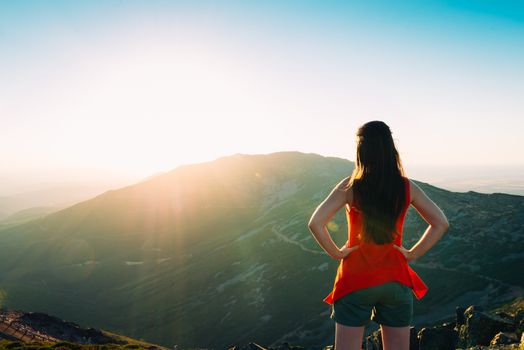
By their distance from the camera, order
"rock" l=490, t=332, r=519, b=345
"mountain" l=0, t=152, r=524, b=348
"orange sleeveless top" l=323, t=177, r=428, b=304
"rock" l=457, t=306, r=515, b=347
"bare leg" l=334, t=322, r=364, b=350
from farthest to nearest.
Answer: "mountain" l=0, t=152, r=524, b=348, "rock" l=457, t=306, r=515, b=347, "rock" l=490, t=332, r=519, b=345, "orange sleeveless top" l=323, t=177, r=428, b=304, "bare leg" l=334, t=322, r=364, b=350

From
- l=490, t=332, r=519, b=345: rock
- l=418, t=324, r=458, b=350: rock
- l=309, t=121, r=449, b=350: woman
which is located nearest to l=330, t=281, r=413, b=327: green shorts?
l=309, t=121, r=449, b=350: woman

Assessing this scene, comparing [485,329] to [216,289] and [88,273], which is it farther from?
[88,273]

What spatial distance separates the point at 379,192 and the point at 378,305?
153 centimetres

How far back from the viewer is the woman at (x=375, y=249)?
186 inches

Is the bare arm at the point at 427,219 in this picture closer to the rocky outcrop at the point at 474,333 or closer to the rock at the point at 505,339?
the rocky outcrop at the point at 474,333

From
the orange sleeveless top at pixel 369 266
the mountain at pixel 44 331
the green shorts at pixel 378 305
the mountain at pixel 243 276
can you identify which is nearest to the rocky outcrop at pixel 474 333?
the green shorts at pixel 378 305

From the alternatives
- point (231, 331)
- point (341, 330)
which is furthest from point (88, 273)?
point (341, 330)

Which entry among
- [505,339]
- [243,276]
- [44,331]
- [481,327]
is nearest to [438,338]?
[481,327]

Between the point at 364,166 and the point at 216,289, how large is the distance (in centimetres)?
13813

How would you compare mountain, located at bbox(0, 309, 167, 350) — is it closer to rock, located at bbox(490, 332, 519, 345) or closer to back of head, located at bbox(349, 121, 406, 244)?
rock, located at bbox(490, 332, 519, 345)

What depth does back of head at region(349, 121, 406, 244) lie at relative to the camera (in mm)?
4832

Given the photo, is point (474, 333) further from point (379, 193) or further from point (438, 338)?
point (379, 193)

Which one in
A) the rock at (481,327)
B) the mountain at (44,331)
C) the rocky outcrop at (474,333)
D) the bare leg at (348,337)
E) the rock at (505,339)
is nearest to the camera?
the bare leg at (348,337)

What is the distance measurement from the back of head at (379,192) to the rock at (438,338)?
80.5 ft
